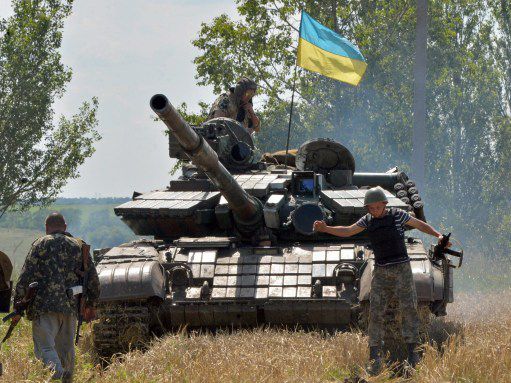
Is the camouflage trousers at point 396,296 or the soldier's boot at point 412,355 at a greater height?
the camouflage trousers at point 396,296

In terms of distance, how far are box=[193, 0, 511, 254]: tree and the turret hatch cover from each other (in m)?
19.7

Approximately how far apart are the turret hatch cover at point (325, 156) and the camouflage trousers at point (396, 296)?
4.30 metres

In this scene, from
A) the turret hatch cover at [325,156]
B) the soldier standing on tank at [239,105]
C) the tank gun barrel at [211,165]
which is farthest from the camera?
the soldier standing on tank at [239,105]

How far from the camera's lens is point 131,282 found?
12555 millimetres

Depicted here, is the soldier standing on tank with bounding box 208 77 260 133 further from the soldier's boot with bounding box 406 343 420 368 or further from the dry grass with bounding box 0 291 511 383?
the soldier's boot with bounding box 406 343 420 368

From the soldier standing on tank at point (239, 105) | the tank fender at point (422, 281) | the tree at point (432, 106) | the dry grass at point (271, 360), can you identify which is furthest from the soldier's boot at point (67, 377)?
the tree at point (432, 106)

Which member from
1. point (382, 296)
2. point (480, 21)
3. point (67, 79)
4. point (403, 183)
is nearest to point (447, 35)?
point (480, 21)

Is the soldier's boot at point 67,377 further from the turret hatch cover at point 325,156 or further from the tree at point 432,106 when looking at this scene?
the tree at point 432,106

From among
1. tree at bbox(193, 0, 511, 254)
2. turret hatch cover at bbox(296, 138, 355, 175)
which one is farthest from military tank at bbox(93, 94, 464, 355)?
tree at bbox(193, 0, 511, 254)

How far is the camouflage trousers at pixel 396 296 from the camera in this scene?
11.1 meters

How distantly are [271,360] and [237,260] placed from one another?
9.59 ft

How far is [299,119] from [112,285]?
28.1 m

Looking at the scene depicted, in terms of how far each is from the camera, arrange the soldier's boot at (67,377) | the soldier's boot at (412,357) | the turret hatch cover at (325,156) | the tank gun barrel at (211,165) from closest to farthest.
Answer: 1. the soldier's boot at (67,377)
2. the soldier's boot at (412,357)
3. the tank gun barrel at (211,165)
4. the turret hatch cover at (325,156)

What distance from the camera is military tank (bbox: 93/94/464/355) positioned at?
41.4 ft
